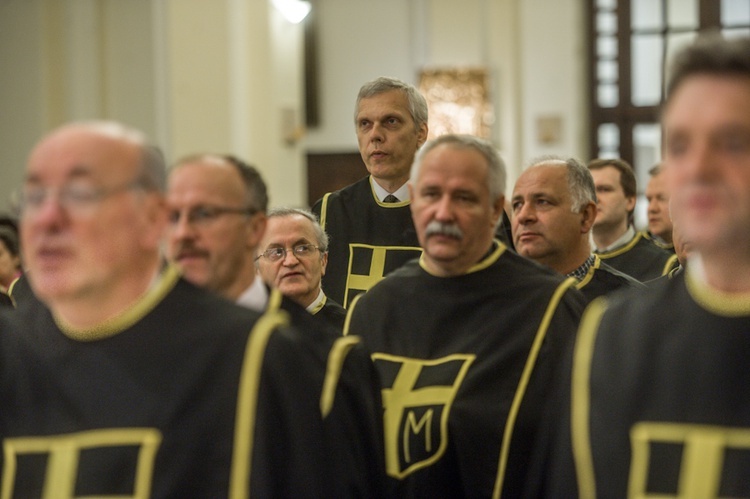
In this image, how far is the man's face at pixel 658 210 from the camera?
7385 mm

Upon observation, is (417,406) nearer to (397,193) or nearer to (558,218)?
(558,218)

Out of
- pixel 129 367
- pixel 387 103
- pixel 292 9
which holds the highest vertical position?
pixel 292 9

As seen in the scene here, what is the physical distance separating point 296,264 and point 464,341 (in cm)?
111

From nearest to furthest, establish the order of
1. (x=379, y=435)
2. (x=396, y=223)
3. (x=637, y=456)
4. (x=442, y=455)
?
1. (x=637, y=456)
2. (x=379, y=435)
3. (x=442, y=455)
4. (x=396, y=223)

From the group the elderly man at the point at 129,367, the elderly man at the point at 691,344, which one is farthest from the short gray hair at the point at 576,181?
the elderly man at the point at 129,367

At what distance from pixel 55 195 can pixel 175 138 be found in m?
8.13

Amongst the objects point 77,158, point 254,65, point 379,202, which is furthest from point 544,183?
point 254,65

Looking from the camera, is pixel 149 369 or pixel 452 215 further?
pixel 452 215

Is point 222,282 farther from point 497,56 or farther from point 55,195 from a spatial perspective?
point 497,56

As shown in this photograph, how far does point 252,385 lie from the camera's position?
2.62m

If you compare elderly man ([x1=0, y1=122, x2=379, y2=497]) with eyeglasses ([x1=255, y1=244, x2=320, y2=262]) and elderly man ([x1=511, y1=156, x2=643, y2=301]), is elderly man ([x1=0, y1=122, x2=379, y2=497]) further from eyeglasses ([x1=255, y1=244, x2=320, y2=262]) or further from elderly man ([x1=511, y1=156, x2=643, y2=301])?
elderly man ([x1=511, y1=156, x2=643, y2=301])

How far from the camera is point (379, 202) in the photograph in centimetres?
555

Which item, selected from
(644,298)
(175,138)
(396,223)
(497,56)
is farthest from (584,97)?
(644,298)

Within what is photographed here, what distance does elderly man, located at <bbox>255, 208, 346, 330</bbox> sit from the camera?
4707 mm
